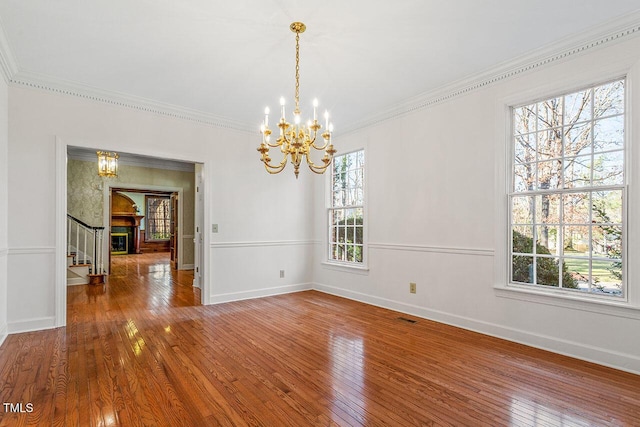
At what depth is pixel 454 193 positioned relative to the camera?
150 inches

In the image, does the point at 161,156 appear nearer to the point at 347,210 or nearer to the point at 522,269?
the point at 347,210

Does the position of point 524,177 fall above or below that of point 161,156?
below

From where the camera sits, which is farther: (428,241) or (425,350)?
(428,241)

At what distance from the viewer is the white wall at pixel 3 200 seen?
3.23m

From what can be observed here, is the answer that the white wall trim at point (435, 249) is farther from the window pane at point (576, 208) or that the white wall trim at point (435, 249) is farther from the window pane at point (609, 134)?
the window pane at point (609, 134)

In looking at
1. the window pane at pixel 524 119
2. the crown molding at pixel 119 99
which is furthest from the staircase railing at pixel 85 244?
the window pane at pixel 524 119

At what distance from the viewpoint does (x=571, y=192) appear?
2973 mm

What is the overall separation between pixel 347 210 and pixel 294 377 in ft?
10.6

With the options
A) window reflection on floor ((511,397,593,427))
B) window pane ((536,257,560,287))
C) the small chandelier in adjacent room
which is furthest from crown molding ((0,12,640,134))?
the small chandelier in adjacent room

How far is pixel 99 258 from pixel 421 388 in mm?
7006

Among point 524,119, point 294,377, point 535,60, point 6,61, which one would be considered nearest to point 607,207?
point 524,119

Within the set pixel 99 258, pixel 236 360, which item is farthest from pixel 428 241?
pixel 99 258

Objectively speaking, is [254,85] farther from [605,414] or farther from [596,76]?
[605,414]

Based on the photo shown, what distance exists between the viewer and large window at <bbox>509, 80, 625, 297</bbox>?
276 cm
